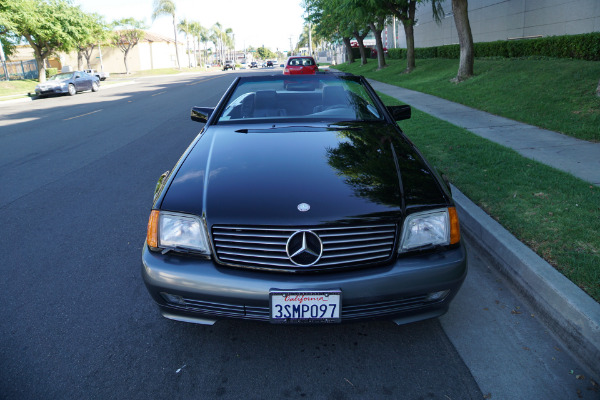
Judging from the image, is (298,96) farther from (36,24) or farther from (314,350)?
(36,24)

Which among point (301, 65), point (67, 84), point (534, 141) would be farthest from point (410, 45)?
point (67, 84)

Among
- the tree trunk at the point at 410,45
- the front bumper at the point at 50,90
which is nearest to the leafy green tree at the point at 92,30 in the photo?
the front bumper at the point at 50,90

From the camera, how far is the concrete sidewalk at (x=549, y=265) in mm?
2535

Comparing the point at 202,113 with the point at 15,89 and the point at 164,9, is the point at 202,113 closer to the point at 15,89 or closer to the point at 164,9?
the point at 15,89

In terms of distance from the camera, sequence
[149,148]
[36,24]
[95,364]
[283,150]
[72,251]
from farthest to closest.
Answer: [36,24] < [149,148] < [72,251] < [283,150] < [95,364]

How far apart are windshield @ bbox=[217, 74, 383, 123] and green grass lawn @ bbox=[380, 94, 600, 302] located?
1.55m

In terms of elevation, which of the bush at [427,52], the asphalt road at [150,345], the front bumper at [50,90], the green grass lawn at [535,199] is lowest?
the asphalt road at [150,345]

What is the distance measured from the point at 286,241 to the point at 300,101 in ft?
7.24

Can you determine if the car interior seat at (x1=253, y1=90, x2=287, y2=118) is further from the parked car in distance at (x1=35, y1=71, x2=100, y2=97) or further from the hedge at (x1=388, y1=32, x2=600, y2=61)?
the parked car in distance at (x1=35, y1=71, x2=100, y2=97)

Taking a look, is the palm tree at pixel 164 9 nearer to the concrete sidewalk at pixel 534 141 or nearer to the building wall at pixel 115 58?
the building wall at pixel 115 58

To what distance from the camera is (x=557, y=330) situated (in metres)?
2.73

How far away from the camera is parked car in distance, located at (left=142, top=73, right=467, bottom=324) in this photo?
227cm

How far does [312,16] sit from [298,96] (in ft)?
115

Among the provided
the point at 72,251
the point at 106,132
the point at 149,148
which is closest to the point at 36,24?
the point at 106,132
